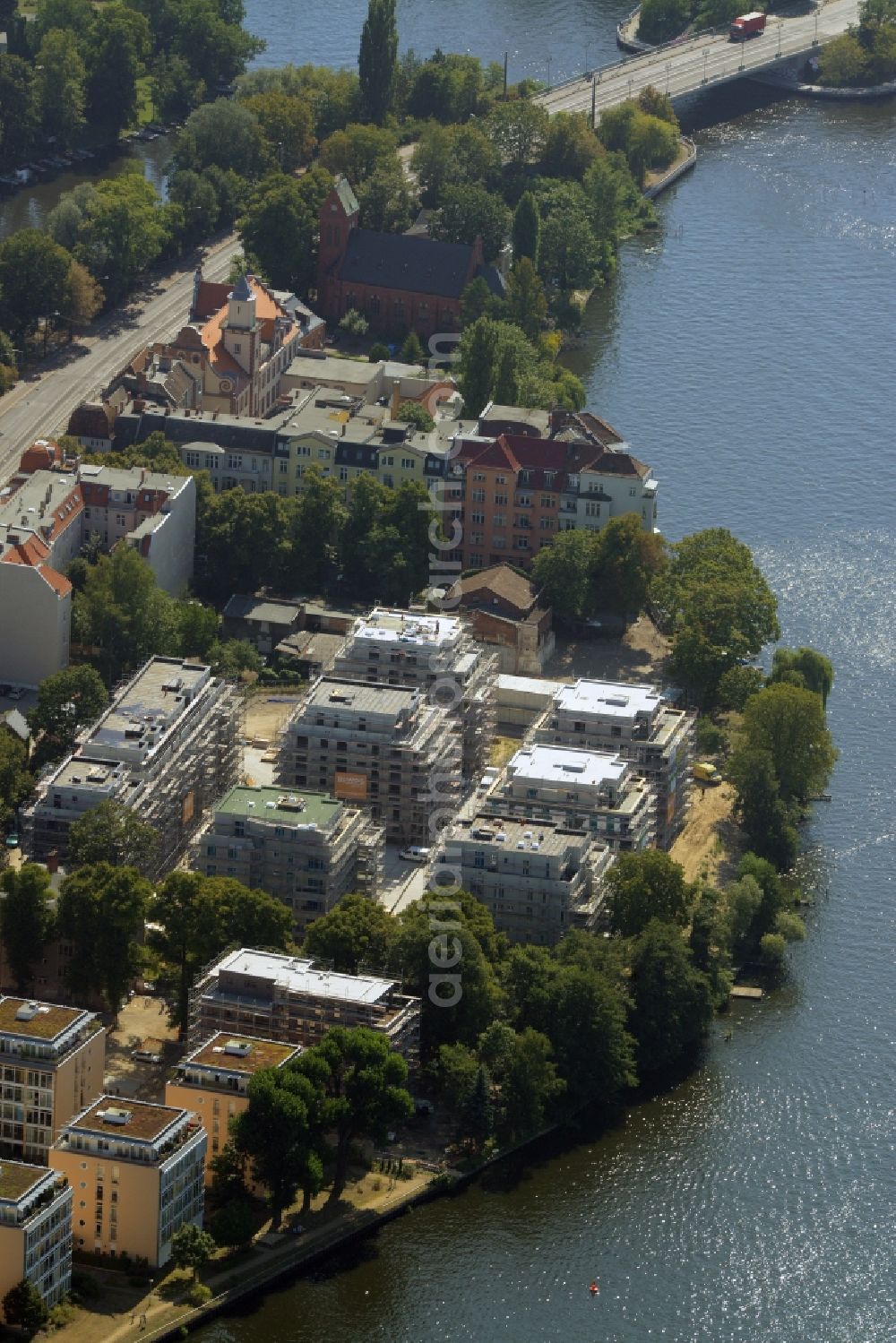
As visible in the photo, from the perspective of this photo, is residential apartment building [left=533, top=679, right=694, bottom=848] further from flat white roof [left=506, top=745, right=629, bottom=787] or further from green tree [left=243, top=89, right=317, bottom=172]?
green tree [left=243, top=89, right=317, bottom=172]

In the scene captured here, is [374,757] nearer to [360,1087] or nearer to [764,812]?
[764,812]

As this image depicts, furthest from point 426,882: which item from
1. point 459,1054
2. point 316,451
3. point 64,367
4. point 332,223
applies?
point 332,223

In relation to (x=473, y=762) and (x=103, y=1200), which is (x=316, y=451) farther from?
(x=103, y=1200)

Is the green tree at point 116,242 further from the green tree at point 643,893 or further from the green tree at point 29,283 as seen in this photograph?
the green tree at point 643,893

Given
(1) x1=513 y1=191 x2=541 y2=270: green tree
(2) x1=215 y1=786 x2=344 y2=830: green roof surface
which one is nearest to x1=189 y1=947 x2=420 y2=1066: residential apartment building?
(2) x1=215 y1=786 x2=344 y2=830: green roof surface

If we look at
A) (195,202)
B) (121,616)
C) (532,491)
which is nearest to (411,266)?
(195,202)
